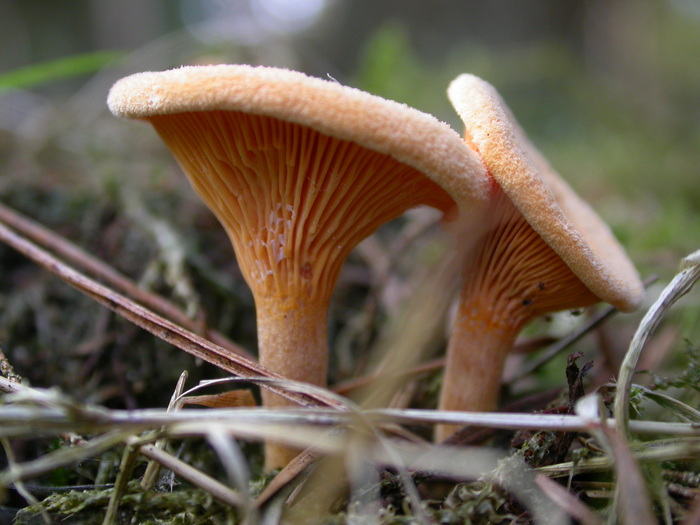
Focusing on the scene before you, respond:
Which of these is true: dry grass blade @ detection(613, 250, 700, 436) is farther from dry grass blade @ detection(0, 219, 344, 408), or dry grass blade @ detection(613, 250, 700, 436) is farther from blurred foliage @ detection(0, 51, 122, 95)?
blurred foliage @ detection(0, 51, 122, 95)

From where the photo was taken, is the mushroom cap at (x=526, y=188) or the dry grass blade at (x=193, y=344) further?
the dry grass blade at (x=193, y=344)

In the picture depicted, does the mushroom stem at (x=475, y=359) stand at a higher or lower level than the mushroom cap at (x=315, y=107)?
lower

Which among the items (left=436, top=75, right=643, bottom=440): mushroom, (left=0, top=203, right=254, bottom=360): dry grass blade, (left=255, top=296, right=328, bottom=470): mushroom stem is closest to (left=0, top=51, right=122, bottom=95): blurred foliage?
(left=0, top=203, right=254, bottom=360): dry grass blade

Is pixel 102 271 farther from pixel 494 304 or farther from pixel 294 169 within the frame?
pixel 494 304

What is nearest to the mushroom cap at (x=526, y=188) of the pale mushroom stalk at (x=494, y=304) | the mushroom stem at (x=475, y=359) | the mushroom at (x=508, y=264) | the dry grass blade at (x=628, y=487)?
the mushroom at (x=508, y=264)

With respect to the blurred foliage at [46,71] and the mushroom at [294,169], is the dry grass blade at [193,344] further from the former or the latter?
the blurred foliage at [46,71]

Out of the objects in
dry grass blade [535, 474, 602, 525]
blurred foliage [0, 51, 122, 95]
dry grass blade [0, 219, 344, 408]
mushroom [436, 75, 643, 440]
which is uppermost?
blurred foliage [0, 51, 122, 95]
